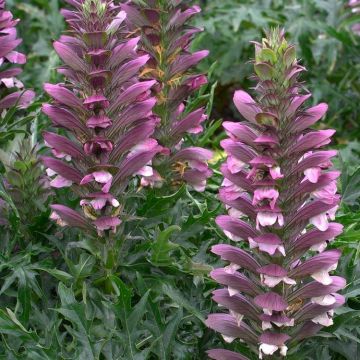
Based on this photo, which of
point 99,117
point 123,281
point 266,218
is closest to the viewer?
point 266,218

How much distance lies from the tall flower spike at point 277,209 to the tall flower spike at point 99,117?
0.34m

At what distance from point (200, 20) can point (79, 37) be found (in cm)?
286

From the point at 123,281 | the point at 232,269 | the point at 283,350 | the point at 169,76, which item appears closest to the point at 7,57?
the point at 169,76

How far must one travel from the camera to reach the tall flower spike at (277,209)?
6.70ft

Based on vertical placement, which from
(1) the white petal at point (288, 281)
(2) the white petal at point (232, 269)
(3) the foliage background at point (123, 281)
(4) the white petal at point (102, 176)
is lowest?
(3) the foliage background at point (123, 281)

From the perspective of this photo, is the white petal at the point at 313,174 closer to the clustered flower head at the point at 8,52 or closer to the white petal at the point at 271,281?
the white petal at the point at 271,281

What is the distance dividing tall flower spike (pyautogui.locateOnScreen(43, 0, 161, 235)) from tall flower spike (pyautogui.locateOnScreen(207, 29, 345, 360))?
336 millimetres

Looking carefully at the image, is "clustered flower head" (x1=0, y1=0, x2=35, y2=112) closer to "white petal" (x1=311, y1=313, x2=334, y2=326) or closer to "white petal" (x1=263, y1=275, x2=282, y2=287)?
"white petal" (x1=263, y1=275, x2=282, y2=287)

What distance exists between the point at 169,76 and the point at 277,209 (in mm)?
838

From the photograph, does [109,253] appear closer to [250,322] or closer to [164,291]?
[164,291]

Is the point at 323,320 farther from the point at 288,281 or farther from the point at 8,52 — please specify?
the point at 8,52

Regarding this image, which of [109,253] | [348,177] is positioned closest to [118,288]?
[109,253]

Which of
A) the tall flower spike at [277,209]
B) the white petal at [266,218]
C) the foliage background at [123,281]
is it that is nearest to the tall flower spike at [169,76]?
the foliage background at [123,281]

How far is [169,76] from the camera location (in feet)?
8.91
